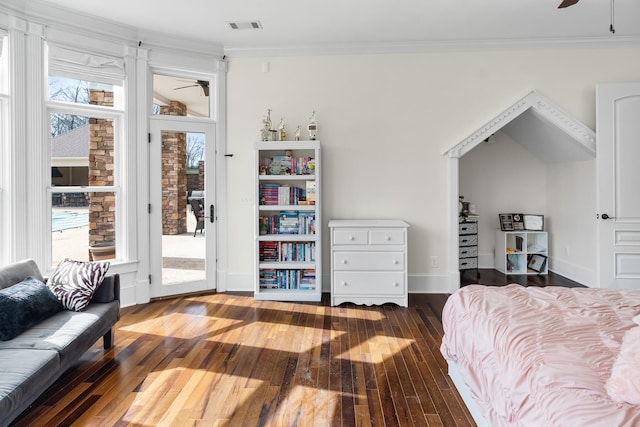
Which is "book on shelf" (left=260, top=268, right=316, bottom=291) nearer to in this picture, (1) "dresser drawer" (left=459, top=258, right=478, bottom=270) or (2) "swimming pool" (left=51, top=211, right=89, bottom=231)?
(2) "swimming pool" (left=51, top=211, right=89, bottom=231)

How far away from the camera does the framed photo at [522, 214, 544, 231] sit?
5.67 metres

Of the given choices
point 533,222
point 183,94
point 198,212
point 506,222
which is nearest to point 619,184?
point 533,222

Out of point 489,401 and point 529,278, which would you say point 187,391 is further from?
point 529,278

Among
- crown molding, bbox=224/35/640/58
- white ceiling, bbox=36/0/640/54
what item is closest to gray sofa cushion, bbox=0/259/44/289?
white ceiling, bbox=36/0/640/54

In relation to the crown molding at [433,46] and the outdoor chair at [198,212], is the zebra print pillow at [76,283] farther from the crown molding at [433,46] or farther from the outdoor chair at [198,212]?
the crown molding at [433,46]

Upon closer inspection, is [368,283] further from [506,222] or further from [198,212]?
[506,222]

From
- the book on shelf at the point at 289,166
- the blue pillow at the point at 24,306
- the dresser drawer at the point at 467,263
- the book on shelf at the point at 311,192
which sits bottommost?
the dresser drawer at the point at 467,263

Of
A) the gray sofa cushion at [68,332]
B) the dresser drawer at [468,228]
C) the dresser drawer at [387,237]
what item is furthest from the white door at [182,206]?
the dresser drawer at [468,228]

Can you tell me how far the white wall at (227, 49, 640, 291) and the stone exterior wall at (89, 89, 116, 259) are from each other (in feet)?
4.27

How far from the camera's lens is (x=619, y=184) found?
432 cm

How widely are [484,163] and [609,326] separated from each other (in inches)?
Answer: 181

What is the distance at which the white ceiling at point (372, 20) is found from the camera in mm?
3752

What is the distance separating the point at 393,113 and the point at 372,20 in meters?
1.10

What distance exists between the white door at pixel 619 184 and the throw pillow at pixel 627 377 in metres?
3.66
